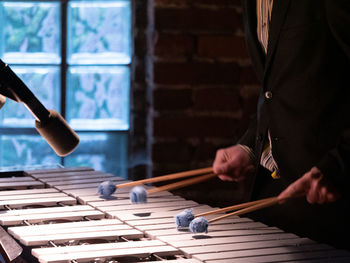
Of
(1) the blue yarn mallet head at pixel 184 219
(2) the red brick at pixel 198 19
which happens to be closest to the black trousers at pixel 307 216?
(1) the blue yarn mallet head at pixel 184 219

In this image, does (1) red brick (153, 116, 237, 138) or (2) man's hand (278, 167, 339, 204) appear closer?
(2) man's hand (278, 167, 339, 204)

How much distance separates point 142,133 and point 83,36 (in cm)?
41

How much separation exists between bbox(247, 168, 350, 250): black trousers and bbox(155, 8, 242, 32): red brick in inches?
33.1

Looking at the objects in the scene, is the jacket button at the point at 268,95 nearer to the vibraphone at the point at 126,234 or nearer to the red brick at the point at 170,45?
the vibraphone at the point at 126,234

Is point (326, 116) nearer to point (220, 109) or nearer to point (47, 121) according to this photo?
point (47, 121)

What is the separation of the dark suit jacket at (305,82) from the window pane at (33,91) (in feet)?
3.81

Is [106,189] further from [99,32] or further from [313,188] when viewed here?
[99,32]

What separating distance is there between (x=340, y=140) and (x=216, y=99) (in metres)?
1.10

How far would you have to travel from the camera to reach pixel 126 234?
1.44m

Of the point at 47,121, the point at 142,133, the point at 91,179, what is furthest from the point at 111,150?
the point at 47,121

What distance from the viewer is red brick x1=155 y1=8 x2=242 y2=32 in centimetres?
249

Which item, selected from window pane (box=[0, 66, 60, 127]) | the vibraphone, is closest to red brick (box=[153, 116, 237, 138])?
window pane (box=[0, 66, 60, 127])

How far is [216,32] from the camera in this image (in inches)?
99.7

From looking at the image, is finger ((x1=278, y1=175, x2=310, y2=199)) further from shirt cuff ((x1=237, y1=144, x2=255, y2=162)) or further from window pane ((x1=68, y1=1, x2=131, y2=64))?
window pane ((x1=68, y1=1, x2=131, y2=64))
